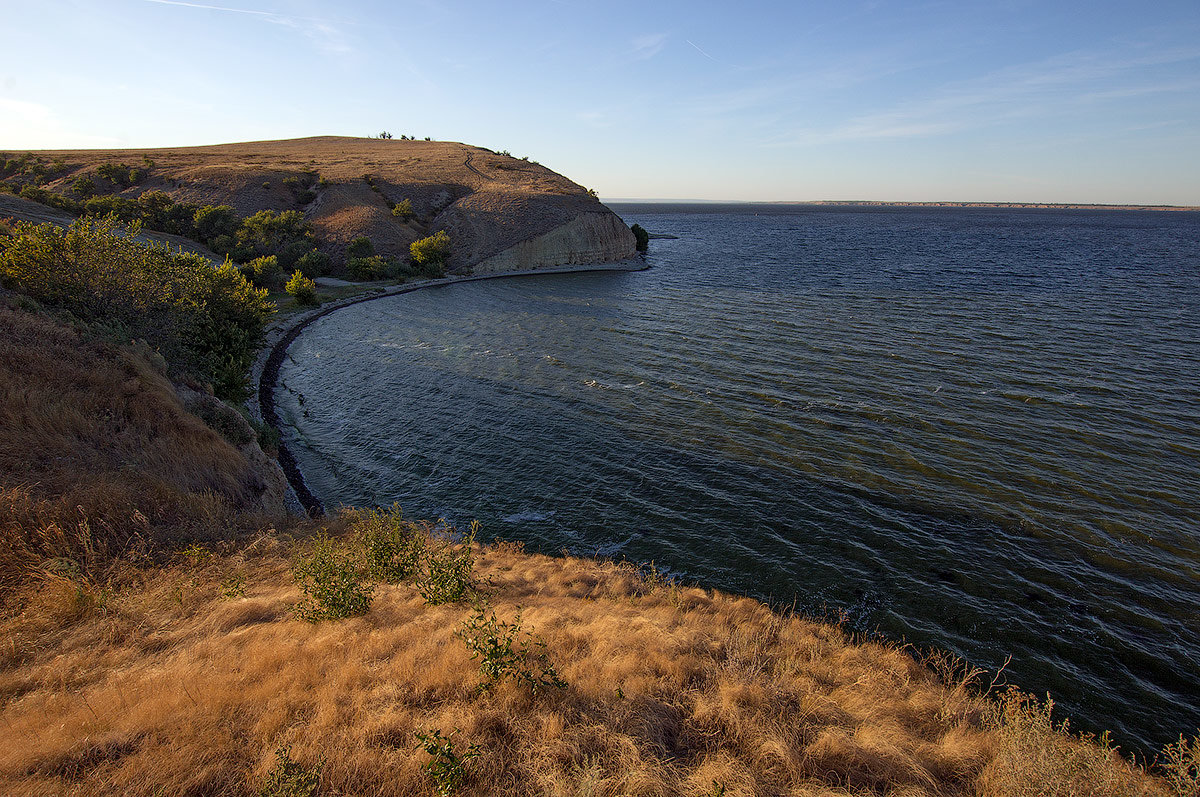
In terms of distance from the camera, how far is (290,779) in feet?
18.8

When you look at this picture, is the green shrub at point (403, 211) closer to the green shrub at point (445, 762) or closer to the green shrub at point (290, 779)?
the green shrub at point (290, 779)

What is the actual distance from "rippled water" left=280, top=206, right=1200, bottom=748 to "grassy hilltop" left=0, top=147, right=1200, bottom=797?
7.75ft

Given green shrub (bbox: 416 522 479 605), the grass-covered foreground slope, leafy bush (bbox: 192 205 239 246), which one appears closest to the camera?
the grass-covered foreground slope

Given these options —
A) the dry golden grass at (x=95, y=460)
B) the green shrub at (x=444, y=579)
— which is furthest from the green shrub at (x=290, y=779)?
the dry golden grass at (x=95, y=460)

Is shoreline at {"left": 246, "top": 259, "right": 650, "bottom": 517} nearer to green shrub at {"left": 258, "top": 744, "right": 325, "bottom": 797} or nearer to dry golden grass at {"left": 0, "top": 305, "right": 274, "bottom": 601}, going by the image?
dry golden grass at {"left": 0, "top": 305, "right": 274, "bottom": 601}

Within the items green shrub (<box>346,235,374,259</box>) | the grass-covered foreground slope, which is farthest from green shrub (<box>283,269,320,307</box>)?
the grass-covered foreground slope

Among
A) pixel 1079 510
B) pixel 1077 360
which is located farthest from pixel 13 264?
pixel 1077 360

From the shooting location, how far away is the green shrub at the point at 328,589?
9.61 m

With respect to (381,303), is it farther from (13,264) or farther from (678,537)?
(678,537)

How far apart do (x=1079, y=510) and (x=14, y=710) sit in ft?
81.0

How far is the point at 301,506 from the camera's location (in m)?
18.4

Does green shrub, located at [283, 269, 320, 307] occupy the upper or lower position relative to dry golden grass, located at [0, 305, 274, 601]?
upper

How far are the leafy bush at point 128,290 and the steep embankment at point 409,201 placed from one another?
145 feet

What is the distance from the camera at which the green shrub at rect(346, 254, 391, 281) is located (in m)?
62.4
